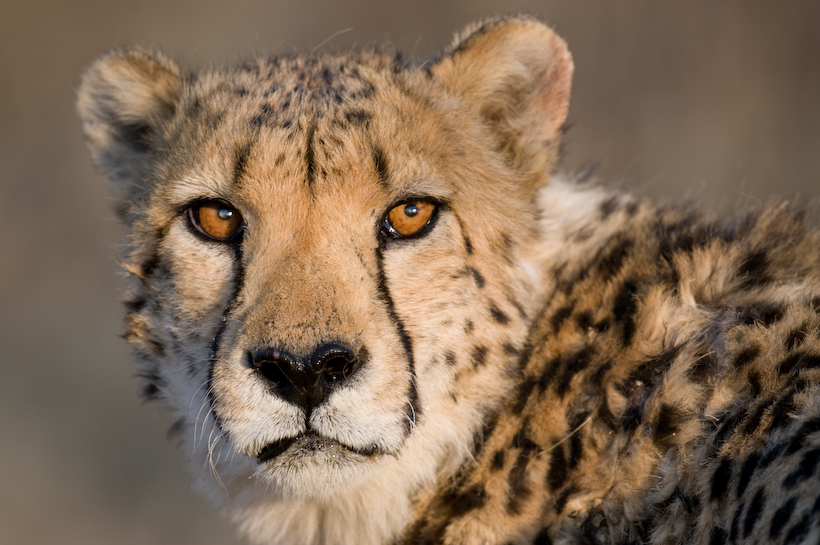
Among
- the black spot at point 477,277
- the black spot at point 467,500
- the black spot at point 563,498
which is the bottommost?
the black spot at point 467,500

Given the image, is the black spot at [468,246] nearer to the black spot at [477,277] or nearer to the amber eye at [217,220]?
the black spot at [477,277]

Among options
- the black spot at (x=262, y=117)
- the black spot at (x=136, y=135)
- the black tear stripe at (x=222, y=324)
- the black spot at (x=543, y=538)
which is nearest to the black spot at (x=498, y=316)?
the black spot at (x=543, y=538)

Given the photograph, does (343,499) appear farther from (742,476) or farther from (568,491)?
(742,476)

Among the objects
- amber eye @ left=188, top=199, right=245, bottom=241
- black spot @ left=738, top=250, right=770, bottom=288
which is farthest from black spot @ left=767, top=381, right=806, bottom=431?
amber eye @ left=188, top=199, right=245, bottom=241

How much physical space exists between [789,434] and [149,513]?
378cm

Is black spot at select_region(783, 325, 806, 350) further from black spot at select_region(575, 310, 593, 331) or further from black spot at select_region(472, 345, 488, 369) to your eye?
black spot at select_region(472, 345, 488, 369)

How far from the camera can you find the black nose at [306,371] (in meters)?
1.50

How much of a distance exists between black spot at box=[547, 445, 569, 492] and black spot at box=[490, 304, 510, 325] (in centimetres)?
31

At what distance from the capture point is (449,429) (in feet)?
5.99

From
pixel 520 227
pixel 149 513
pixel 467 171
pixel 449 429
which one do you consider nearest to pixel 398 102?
pixel 467 171

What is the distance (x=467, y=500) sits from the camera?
182 centimetres

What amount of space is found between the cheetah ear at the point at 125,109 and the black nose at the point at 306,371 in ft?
2.75

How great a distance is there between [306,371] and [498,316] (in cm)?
55

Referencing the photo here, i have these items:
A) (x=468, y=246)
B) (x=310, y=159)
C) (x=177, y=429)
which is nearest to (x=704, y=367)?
(x=468, y=246)
